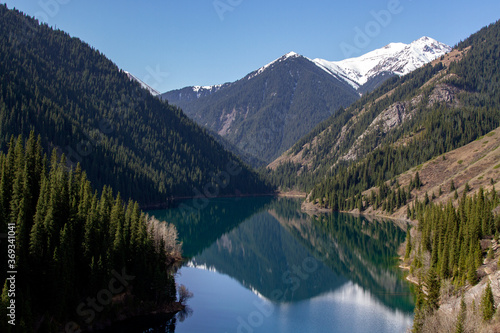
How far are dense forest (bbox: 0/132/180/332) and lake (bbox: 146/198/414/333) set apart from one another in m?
7.62

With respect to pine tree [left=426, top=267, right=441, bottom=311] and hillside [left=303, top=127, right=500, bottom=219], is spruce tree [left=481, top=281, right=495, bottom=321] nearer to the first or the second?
A: pine tree [left=426, top=267, right=441, bottom=311]

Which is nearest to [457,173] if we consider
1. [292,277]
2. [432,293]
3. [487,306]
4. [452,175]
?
[452,175]

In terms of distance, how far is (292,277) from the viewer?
285 feet

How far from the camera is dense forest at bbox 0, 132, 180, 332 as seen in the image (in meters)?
44.0

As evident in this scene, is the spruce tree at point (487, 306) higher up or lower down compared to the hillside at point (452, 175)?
lower down

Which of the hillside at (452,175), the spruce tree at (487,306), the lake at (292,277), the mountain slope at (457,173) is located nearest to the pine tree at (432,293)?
the lake at (292,277)

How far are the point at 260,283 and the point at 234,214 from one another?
98.3m

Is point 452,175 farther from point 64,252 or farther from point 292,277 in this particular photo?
point 64,252

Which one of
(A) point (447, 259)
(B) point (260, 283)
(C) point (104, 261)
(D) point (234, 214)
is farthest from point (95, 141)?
(A) point (447, 259)

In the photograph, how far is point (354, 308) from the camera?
63.8 m

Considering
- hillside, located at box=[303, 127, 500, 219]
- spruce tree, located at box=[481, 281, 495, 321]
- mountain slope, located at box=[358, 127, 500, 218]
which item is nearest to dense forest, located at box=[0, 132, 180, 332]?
spruce tree, located at box=[481, 281, 495, 321]

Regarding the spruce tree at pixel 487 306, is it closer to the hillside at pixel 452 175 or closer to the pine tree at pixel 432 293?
the pine tree at pixel 432 293

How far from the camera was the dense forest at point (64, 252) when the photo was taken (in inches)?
1731

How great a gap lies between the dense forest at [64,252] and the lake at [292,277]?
762 centimetres
